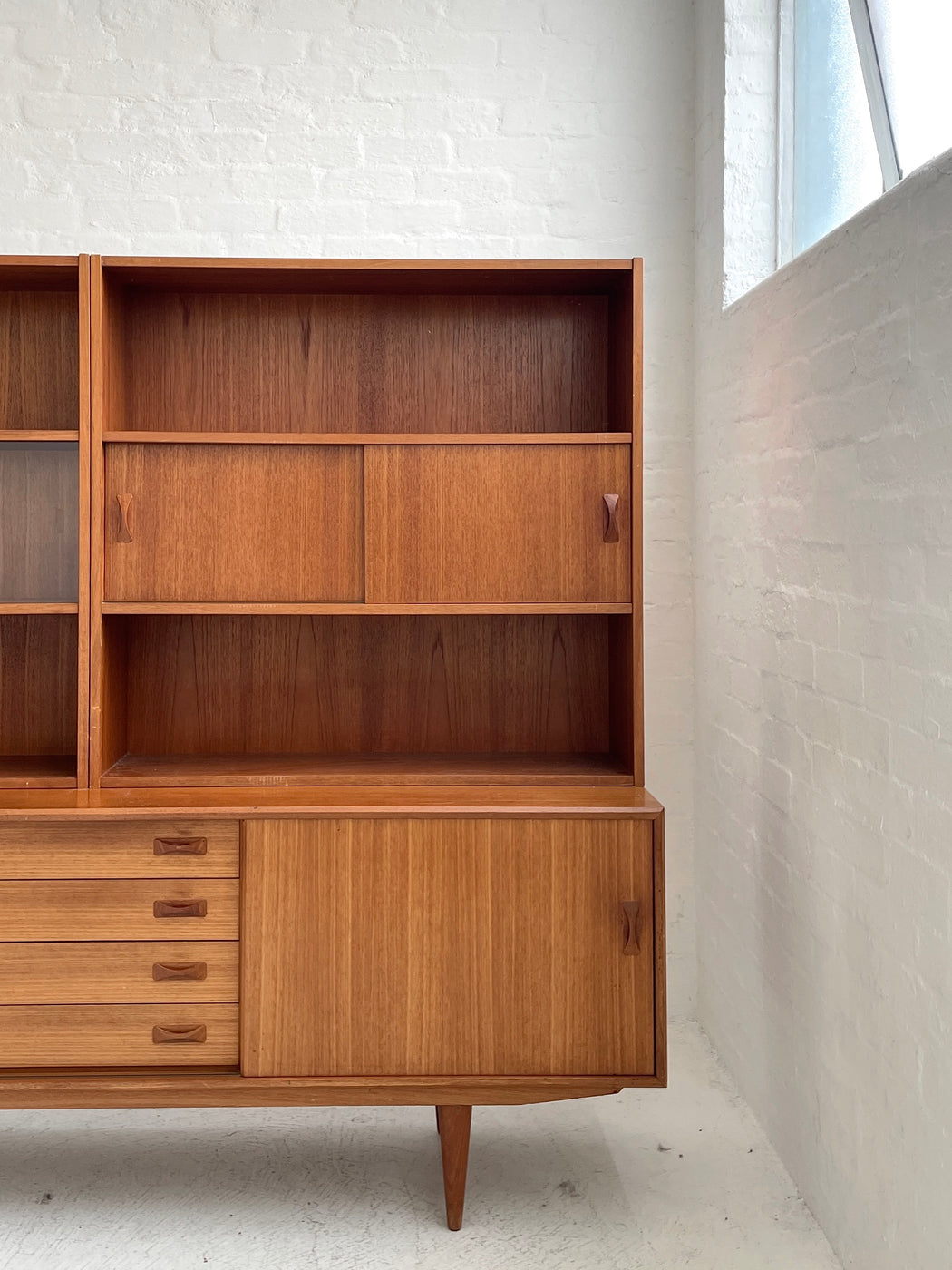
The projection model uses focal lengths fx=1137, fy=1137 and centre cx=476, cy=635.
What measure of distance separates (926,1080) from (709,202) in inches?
81.8

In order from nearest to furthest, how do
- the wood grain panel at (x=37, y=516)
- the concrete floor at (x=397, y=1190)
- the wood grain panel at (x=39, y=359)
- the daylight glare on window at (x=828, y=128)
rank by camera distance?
the concrete floor at (x=397, y=1190)
the daylight glare on window at (x=828, y=128)
the wood grain panel at (x=37, y=516)
the wood grain panel at (x=39, y=359)

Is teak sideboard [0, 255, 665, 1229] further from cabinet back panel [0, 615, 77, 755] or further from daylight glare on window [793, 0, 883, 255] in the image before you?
daylight glare on window [793, 0, 883, 255]

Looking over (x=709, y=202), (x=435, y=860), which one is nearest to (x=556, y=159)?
(x=709, y=202)

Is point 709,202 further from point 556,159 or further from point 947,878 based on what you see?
point 947,878

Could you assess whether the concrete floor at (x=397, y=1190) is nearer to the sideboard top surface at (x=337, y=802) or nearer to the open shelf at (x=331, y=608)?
the sideboard top surface at (x=337, y=802)

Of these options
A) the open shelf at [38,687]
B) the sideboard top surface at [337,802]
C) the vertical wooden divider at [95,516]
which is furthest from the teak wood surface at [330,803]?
the open shelf at [38,687]

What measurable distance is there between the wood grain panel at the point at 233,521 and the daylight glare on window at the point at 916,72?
45.2 inches

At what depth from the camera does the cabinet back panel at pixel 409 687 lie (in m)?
2.59

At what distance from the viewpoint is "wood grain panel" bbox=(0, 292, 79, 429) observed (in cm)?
252

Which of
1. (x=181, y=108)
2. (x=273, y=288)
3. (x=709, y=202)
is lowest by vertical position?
(x=273, y=288)

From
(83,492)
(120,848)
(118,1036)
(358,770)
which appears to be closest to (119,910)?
(120,848)

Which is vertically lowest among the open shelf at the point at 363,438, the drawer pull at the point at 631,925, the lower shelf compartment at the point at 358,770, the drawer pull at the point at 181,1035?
the drawer pull at the point at 181,1035

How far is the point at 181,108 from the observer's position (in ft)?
9.40

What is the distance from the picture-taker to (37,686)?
8.40ft
